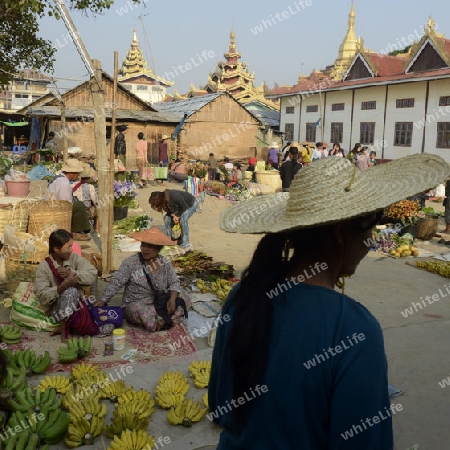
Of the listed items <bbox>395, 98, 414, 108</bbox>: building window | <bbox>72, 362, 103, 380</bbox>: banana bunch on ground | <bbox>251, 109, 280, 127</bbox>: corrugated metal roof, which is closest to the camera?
<bbox>72, 362, 103, 380</bbox>: banana bunch on ground

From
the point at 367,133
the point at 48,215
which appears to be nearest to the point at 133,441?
the point at 48,215

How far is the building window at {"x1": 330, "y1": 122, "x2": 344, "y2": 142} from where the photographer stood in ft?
92.4

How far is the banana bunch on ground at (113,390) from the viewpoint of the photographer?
3.82m

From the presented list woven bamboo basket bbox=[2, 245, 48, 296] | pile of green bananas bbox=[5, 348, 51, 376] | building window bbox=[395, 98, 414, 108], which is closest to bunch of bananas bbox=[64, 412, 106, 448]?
pile of green bananas bbox=[5, 348, 51, 376]

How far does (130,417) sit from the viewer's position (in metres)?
3.36

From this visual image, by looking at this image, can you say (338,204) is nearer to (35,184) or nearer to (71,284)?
(71,284)

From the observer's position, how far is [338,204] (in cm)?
141

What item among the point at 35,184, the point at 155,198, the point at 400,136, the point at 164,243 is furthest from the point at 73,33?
the point at 400,136

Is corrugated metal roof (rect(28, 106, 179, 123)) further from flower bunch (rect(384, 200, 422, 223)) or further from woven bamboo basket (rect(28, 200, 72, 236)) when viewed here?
flower bunch (rect(384, 200, 422, 223))

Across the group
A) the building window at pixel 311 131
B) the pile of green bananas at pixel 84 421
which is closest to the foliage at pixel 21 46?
the pile of green bananas at pixel 84 421

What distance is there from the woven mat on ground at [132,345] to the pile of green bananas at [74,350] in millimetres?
57

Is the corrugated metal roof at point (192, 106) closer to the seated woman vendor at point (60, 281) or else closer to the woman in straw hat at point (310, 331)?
the seated woman vendor at point (60, 281)

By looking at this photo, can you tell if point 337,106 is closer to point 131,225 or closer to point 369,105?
point 369,105

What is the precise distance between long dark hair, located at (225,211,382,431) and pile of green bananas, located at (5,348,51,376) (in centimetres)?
326
